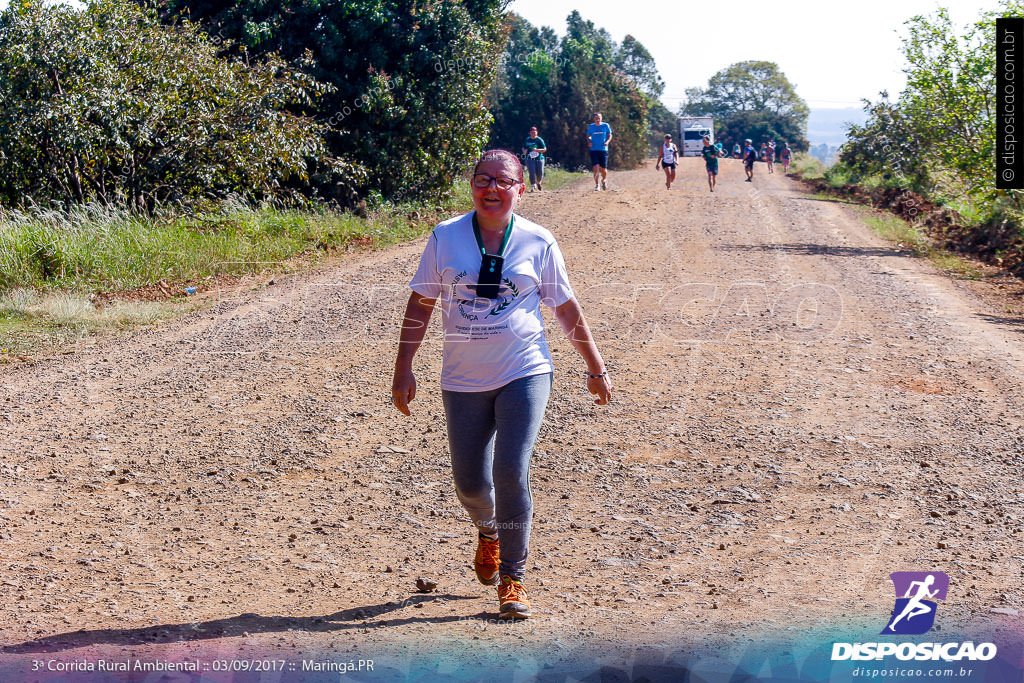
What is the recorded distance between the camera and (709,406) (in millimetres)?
7660

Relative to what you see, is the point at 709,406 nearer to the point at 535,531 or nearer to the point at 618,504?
the point at 618,504

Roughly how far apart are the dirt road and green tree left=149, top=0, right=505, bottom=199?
849 cm

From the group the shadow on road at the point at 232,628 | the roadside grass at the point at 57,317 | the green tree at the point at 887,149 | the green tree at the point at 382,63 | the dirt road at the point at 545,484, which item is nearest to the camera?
the shadow on road at the point at 232,628

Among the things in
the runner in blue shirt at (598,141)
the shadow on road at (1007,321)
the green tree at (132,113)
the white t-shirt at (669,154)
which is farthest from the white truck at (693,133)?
the shadow on road at (1007,321)

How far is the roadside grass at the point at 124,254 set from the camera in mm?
10672

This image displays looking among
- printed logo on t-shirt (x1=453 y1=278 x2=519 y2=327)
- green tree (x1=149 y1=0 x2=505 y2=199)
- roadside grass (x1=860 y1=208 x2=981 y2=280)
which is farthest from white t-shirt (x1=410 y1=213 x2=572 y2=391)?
green tree (x1=149 y1=0 x2=505 y2=199)

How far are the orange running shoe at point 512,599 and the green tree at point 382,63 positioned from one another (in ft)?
49.4

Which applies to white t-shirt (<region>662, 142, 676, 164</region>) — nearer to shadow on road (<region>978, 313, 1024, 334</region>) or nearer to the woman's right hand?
shadow on road (<region>978, 313, 1024, 334</region>)

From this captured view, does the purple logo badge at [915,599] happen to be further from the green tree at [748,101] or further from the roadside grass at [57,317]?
the green tree at [748,101]

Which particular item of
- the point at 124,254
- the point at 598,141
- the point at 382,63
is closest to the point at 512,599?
the point at 124,254

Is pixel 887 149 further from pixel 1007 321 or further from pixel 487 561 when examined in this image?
pixel 487 561

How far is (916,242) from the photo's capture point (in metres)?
17.5

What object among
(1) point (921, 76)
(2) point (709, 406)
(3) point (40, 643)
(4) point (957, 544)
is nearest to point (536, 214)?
(1) point (921, 76)

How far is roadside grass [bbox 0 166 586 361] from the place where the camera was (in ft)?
35.0
